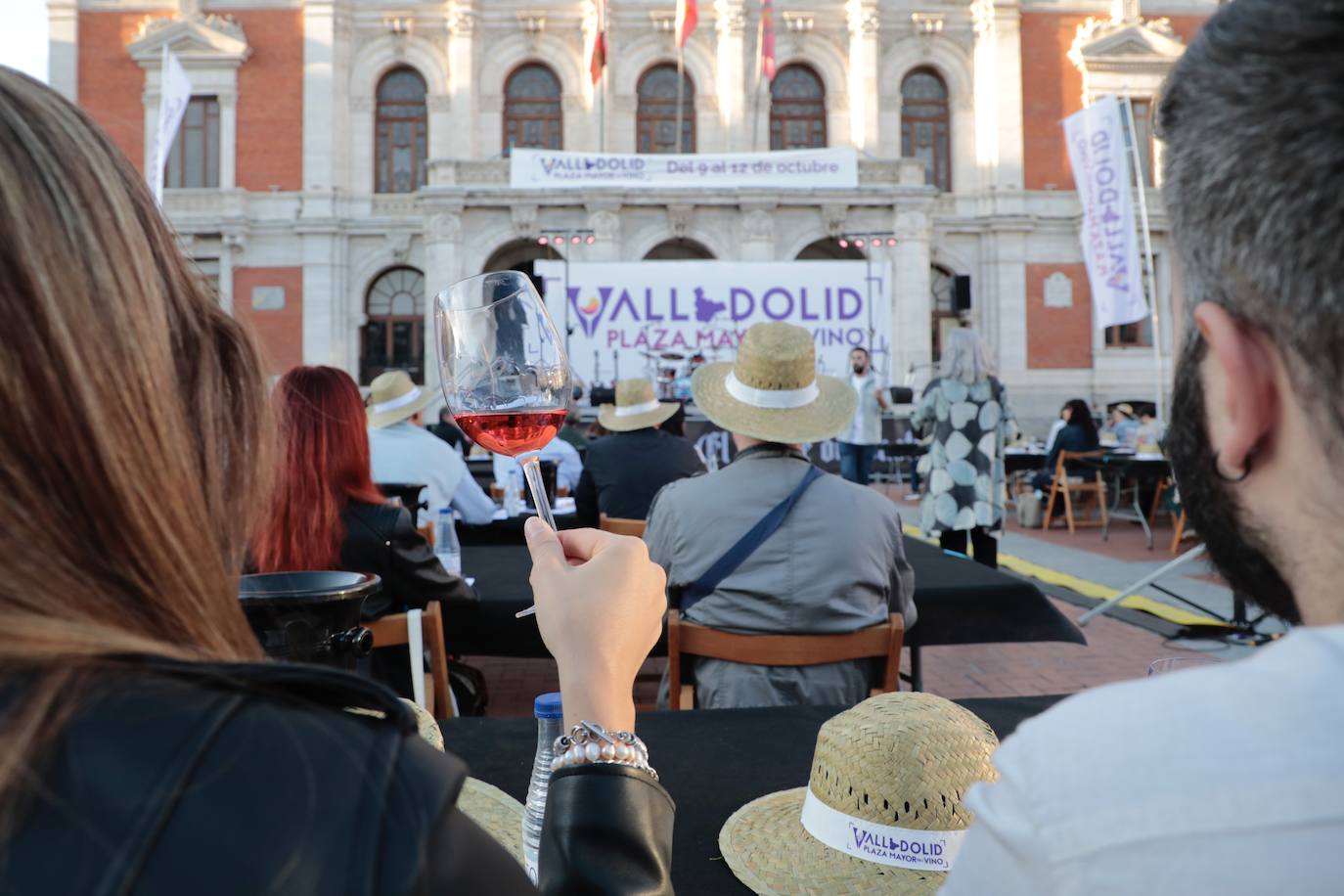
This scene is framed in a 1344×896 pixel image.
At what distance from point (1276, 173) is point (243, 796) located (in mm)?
718

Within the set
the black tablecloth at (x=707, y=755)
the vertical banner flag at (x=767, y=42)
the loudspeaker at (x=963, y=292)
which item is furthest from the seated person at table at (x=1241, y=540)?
the vertical banner flag at (x=767, y=42)

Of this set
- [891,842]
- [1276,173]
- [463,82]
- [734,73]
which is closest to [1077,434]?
[891,842]

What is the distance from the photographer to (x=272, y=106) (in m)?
23.4

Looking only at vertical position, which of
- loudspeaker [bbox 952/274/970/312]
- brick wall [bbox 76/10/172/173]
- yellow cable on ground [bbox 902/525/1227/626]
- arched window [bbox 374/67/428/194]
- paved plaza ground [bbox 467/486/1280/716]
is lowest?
paved plaza ground [bbox 467/486/1280/716]

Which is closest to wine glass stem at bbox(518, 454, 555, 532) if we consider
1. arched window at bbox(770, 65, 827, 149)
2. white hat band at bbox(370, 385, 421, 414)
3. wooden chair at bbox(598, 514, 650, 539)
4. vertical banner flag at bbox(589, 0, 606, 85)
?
wooden chair at bbox(598, 514, 650, 539)

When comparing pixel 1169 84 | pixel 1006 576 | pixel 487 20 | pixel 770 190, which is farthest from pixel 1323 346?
pixel 487 20

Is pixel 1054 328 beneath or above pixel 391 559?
above

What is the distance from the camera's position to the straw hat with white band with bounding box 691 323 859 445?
3.13 m

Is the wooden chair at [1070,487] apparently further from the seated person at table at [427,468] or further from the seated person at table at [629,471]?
the seated person at table at [427,468]

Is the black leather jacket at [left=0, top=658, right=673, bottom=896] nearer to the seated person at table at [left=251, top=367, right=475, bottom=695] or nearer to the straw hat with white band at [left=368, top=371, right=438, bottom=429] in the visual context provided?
the seated person at table at [left=251, top=367, right=475, bottom=695]

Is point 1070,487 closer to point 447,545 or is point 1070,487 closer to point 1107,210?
point 1107,210

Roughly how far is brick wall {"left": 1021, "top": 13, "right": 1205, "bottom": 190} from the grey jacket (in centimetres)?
2349

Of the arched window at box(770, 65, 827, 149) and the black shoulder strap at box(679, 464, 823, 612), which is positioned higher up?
the arched window at box(770, 65, 827, 149)

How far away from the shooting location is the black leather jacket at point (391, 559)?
2977 mm
